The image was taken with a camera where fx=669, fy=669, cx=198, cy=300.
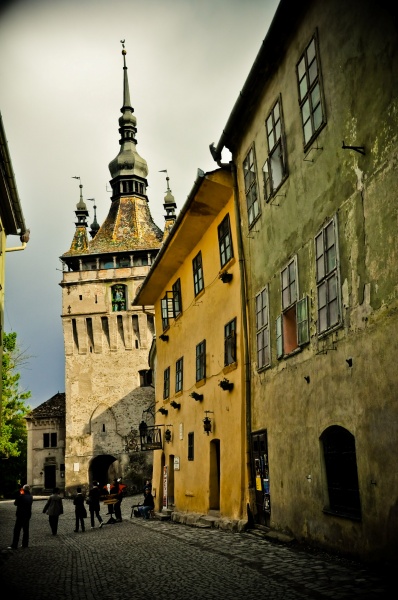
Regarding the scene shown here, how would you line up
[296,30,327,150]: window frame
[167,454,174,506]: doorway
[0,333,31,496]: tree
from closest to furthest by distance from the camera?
[296,30,327,150]: window frame → [167,454,174,506]: doorway → [0,333,31,496]: tree

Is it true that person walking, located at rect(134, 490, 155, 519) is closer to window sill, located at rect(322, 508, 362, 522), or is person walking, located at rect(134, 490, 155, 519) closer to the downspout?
the downspout

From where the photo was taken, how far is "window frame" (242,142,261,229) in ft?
44.5

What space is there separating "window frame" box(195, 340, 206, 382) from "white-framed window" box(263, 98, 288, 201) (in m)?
6.25

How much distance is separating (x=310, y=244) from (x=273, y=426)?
369 centimetres

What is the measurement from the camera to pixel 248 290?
14.3 metres

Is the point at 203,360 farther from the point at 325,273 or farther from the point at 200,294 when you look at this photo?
the point at 325,273

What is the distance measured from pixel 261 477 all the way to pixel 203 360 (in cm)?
543

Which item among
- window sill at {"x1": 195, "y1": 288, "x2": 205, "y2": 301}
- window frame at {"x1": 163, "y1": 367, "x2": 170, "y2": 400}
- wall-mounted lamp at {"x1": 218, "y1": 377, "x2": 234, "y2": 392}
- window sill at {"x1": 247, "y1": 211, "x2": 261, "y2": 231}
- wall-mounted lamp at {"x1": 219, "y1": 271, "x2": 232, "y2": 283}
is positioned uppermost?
window sill at {"x1": 247, "y1": 211, "x2": 261, "y2": 231}

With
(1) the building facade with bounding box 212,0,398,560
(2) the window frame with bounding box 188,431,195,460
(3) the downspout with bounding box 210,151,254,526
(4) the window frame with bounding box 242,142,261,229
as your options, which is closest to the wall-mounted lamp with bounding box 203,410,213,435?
(2) the window frame with bounding box 188,431,195,460

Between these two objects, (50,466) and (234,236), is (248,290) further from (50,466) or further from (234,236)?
(50,466)

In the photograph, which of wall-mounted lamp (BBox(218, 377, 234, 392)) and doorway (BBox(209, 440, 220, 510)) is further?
doorway (BBox(209, 440, 220, 510))

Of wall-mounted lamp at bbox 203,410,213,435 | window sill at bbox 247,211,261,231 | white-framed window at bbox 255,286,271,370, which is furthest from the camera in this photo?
wall-mounted lamp at bbox 203,410,213,435

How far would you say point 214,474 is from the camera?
16.9 metres

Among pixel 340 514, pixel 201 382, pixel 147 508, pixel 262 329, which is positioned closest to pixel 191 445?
pixel 201 382
